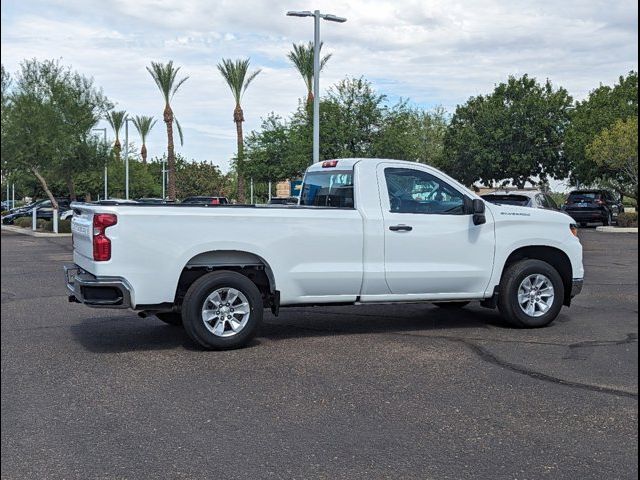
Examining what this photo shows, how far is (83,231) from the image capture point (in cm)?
731

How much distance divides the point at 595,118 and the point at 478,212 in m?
37.1

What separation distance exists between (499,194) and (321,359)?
42.0 feet

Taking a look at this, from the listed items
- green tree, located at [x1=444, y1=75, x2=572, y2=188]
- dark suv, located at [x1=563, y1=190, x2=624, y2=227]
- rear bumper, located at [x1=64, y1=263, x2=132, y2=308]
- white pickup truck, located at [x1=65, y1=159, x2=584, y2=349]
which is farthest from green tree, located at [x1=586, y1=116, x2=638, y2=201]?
rear bumper, located at [x1=64, y1=263, x2=132, y2=308]

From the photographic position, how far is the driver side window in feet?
27.4

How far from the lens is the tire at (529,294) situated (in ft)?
28.5

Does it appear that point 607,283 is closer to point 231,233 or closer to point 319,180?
point 319,180

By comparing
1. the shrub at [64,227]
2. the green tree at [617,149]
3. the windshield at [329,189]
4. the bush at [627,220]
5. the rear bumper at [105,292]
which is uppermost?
the green tree at [617,149]

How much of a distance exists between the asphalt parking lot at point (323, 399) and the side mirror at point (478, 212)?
1.25m

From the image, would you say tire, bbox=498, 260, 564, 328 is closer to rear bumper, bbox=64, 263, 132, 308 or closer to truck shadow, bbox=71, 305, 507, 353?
truck shadow, bbox=71, 305, 507, 353

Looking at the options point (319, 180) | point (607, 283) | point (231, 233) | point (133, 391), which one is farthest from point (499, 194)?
point (133, 391)

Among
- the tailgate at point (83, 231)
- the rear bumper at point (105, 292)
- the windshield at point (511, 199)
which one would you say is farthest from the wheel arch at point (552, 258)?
the windshield at point (511, 199)

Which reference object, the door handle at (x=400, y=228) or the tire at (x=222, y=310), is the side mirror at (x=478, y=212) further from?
the tire at (x=222, y=310)

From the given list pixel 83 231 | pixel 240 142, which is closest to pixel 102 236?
pixel 83 231

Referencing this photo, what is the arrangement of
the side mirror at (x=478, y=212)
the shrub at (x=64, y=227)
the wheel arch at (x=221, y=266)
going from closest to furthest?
1. the wheel arch at (x=221, y=266)
2. the side mirror at (x=478, y=212)
3. the shrub at (x=64, y=227)
